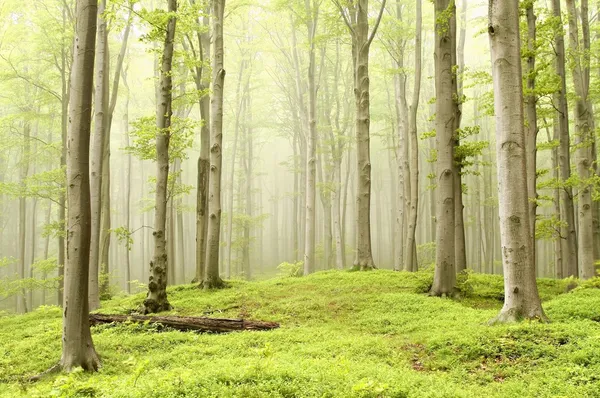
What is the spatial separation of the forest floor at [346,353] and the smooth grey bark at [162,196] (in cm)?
56

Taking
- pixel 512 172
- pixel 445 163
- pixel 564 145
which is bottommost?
pixel 512 172

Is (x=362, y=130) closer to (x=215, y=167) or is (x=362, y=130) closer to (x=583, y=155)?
(x=215, y=167)

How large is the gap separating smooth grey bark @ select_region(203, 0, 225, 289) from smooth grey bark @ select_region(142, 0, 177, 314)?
7.17ft

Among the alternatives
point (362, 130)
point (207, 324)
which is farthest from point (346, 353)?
point (362, 130)

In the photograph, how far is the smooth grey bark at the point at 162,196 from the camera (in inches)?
378

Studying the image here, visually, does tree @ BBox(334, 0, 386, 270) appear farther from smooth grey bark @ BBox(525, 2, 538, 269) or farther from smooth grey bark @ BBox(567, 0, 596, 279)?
smooth grey bark @ BBox(567, 0, 596, 279)

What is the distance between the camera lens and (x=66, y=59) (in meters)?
16.9

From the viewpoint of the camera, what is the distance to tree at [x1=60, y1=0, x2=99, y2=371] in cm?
523

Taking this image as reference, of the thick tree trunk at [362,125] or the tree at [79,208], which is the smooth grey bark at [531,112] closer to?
the thick tree trunk at [362,125]

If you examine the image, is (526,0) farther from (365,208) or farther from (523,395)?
(523,395)

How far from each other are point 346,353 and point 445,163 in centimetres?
555

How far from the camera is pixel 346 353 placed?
5816 mm

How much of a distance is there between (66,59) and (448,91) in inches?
589

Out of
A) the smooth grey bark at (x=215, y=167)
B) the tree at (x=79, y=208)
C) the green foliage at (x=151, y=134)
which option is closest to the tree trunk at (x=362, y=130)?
the smooth grey bark at (x=215, y=167)
